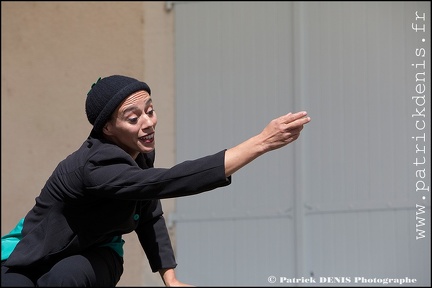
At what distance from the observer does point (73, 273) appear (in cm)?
341

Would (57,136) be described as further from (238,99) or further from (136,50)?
(238,99)

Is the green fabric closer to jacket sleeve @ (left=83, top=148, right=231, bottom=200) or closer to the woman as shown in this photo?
the woman

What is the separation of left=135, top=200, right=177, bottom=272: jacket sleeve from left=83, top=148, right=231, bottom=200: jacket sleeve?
504mm

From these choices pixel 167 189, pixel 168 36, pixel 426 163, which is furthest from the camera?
pixel 168 36

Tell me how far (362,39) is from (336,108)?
460mm

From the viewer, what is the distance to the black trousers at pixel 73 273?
338cm

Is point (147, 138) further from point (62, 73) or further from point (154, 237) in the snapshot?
point (62, 73)

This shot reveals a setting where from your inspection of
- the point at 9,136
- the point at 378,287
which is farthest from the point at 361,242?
the point at 9,136

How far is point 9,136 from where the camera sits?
7254 mm

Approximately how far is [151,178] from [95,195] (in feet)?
0.81

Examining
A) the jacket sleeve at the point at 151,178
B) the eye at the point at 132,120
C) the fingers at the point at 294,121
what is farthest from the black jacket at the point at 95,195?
the fingers at the point at 294,121

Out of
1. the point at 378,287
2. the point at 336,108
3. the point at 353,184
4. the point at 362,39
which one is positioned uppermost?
the point at 362,39

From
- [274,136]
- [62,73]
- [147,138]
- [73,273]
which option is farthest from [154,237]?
[62,73]

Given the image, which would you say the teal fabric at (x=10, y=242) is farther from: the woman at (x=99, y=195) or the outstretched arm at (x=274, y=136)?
the outstretched arm at (x=274, y=136)
